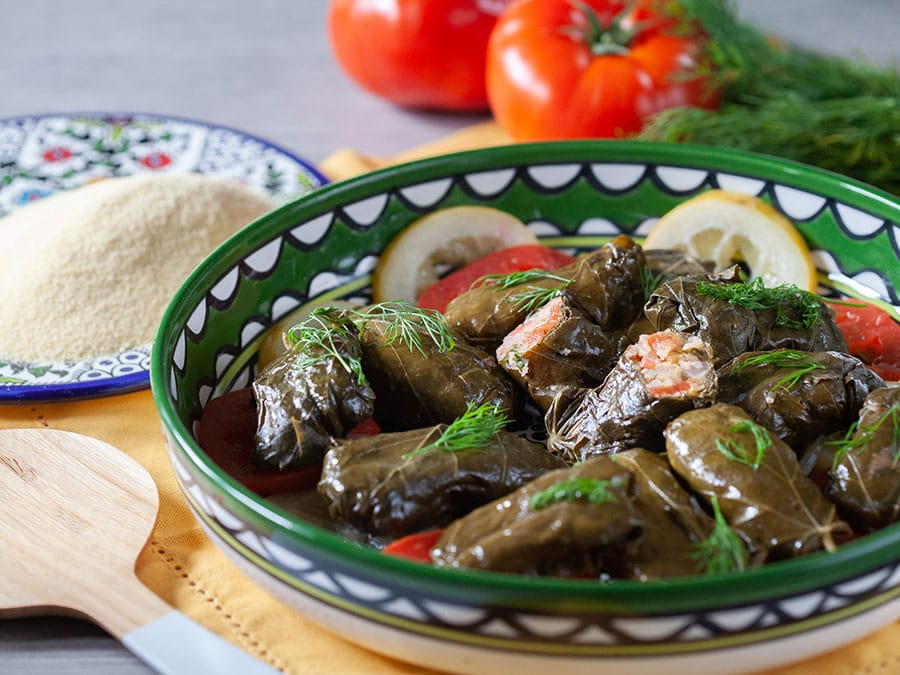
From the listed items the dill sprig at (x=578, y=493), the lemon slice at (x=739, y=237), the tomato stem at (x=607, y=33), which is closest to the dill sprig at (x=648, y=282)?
the lemon slice at (x=739, y=237)

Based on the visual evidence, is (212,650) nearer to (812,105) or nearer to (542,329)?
(542,329)

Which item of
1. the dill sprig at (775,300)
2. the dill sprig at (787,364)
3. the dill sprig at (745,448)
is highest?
the dill sprig at (775,300)

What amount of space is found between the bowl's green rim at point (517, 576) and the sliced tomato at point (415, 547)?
144mm

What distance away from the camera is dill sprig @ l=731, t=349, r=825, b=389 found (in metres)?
2.56

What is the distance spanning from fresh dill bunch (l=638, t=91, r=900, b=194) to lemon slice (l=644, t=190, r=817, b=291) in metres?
0.99

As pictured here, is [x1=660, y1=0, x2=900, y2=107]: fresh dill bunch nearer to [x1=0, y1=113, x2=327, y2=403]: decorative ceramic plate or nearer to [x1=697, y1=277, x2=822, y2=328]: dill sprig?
[x1=0, y1=113, x2=327, y2=403]: decorative ceramic plate

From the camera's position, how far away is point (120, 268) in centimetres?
376

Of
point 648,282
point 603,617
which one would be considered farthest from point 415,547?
point 648,282

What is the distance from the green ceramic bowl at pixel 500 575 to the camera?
6.29 ft

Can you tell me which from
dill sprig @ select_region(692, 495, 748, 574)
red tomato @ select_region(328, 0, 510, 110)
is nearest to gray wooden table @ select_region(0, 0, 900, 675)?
red tomato @ select_region(328, 0, 510, 110)

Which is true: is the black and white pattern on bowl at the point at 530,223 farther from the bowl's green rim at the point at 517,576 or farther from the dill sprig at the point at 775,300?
the dill sprig at the point at 775,300

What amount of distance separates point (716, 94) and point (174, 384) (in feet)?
9.74

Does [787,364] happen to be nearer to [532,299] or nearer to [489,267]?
[532,299]

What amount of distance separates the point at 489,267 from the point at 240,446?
1.07 m
